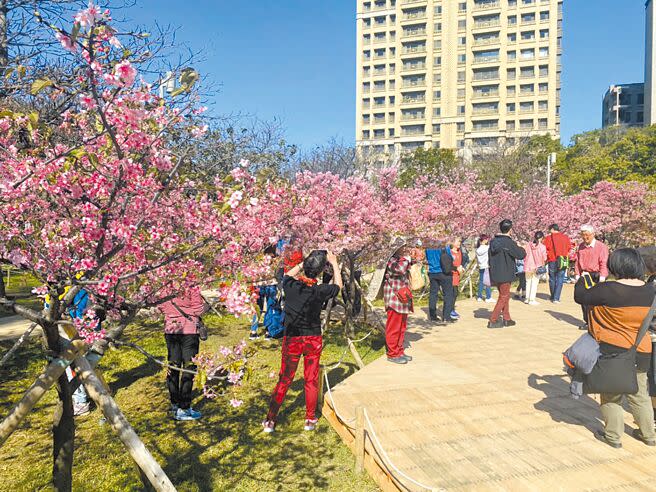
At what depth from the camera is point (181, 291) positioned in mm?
→ 3586

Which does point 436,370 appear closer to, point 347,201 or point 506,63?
point 347,201

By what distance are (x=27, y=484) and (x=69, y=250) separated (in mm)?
2299

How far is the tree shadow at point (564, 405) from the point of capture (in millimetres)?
4781

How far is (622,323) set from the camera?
4.00 m

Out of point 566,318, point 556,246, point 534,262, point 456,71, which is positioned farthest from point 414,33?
point 566,318

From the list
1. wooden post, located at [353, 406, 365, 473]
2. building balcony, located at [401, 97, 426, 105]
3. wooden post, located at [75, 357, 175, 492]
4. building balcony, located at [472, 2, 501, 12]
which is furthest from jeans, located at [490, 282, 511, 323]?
building balcony, located at [472, 2, 501, 12]

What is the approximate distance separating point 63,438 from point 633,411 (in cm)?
481

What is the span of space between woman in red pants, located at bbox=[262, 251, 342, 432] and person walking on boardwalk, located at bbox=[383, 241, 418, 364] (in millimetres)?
1745

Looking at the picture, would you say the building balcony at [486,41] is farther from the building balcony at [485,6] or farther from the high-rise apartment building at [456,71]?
the building balcony at [485,6]

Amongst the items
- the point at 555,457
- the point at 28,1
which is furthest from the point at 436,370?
the point at 28,1

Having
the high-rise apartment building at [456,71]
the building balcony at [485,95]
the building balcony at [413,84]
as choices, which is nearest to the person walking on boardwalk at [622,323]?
the high-rise apartment building at [456,71]

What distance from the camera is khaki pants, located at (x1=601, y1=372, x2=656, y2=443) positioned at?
412cm

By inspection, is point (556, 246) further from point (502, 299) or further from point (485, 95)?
point (485, 95)

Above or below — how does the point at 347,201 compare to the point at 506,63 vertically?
below
